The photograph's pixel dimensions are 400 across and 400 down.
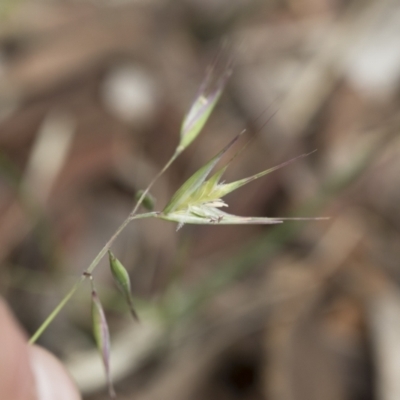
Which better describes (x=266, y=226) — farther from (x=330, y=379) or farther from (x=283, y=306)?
(x=330, y=379)

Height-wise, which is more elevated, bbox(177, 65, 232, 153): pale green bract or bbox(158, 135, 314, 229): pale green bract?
bbox(177, 65, 232, 153): pale green bract

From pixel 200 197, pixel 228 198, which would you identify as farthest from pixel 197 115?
pixel 228 198

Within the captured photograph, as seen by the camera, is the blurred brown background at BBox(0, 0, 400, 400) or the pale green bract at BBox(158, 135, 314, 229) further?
the blurred brown background at BBox(0, 0, 400, 400)

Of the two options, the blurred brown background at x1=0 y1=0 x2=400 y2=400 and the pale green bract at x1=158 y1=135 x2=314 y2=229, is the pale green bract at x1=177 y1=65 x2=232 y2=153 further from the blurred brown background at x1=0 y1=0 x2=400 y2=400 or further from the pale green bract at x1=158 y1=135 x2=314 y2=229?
the blurred brown background at x1=0 y1=0 x2=400 y2=400

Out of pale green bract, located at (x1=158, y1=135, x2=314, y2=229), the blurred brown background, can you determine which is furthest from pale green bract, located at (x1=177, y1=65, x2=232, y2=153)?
the blurred brown background

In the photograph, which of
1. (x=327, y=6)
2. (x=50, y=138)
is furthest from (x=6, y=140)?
(x=327, y=6)

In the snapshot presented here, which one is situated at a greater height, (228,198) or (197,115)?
(197,115)

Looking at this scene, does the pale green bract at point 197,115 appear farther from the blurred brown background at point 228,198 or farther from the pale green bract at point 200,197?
the blurred brown background at point 228,198

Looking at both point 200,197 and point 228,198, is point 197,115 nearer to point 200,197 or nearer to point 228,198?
point 200,197
